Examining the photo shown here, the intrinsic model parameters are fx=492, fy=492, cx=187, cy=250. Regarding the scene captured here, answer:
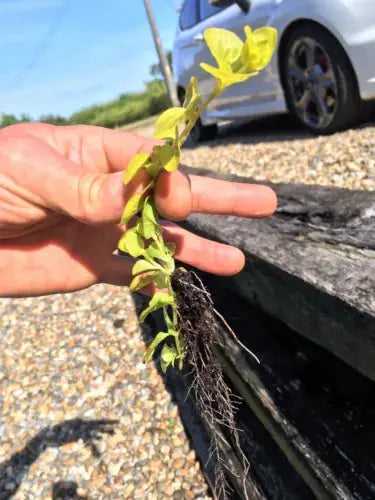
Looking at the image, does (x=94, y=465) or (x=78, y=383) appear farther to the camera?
(x=78, y=383)

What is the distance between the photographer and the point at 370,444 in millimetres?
1293

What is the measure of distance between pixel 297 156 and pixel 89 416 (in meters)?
2.60

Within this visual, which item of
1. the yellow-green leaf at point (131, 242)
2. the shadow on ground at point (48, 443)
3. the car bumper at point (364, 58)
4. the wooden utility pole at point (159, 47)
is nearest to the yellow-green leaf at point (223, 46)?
the yellow-green leaf at point (131, 242)

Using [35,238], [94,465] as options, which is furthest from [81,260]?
[94,465]

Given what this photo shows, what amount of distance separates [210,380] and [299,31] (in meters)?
3.87

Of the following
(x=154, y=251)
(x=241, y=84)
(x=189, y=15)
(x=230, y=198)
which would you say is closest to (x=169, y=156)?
(x=154, y=251)

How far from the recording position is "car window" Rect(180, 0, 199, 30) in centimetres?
659

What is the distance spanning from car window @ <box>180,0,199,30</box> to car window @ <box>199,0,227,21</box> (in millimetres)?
201

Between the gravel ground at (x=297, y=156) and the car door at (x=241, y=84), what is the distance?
420 mm

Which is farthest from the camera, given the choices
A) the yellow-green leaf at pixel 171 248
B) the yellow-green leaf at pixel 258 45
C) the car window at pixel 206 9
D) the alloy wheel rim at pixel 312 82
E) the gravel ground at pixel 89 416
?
the car window at pixel 206 9

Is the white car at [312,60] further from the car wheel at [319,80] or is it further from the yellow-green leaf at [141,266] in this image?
the yellow-green leaf at [141,266]

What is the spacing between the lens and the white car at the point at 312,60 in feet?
12.9

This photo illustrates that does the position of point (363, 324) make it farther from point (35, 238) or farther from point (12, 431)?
point (12, 431)

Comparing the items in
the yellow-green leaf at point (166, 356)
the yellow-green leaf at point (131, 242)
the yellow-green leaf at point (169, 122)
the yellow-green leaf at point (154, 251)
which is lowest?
the yellow-green leaf at point (166, 356)
